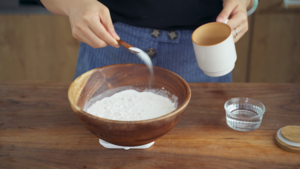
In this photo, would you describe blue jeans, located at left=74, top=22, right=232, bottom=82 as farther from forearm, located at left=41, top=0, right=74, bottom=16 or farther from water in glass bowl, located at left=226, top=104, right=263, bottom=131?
water in glass bowl, located at left=226, top=104, right=263, bottom=131

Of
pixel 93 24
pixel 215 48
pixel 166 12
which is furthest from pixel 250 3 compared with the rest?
pixel 93 24

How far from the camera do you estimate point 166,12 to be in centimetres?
109

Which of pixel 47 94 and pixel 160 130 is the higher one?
pixel 160 130

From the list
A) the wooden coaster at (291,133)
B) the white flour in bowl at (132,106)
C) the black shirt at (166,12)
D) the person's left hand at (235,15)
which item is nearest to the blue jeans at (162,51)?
the black shirt at (166,12)

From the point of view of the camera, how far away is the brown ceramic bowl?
0.62 m

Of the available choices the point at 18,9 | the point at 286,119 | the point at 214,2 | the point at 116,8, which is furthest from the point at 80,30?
the point at 18,9

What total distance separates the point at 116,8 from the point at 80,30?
32 cm

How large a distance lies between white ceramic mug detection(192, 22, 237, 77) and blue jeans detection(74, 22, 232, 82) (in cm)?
29

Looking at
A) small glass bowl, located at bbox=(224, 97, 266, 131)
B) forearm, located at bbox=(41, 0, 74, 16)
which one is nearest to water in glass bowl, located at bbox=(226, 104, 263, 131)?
small glass bowl, located at bbox=(224, 97, 266, 131)

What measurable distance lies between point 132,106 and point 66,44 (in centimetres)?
169

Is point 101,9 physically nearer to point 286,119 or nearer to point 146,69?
point 146,69

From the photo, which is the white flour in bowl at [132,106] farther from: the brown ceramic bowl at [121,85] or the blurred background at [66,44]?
the blurred background at [66,44]

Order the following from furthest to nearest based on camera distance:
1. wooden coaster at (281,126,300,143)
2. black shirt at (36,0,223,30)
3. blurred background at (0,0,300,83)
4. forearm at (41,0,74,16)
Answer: blurred background at (0,0,300,83), black shirt at (36,0,223,30), forearm at (41,0,74,16), wooden coaster at (281,126,300,143)

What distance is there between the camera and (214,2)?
1110 mm
